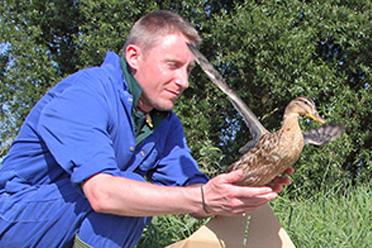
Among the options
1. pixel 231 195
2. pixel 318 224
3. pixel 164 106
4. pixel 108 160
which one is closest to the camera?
pixel 231 195

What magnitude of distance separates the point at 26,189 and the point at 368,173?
5.39 m

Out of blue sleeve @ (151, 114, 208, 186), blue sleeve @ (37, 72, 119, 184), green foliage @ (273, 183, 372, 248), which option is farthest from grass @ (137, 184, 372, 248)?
blue sleeve @ (37, 72, 119, 184)

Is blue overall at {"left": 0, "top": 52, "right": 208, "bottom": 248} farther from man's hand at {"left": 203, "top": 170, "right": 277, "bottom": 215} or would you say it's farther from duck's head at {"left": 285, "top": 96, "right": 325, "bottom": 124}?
duck's head at {"left": 285, "top": 96, "right": 325, "bottom": 124}

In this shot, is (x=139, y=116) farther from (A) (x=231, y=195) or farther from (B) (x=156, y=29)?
(A) (x=231, y=195)

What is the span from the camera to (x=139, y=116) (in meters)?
3.08

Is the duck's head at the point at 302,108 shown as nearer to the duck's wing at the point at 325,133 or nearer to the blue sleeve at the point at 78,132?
the duck's wing at the point at 325,133

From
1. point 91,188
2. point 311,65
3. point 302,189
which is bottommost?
point 302,189

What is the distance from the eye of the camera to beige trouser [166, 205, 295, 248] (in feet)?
9.32

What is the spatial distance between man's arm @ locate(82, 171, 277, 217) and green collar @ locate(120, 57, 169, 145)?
53cm

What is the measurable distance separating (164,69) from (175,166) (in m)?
0.63

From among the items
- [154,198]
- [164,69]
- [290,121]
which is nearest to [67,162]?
[154,198]

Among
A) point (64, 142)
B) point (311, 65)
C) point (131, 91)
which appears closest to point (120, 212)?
point (64, 142)

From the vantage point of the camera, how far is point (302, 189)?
6773 millimetres

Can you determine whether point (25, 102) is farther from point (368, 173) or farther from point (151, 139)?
point (151, 139)
